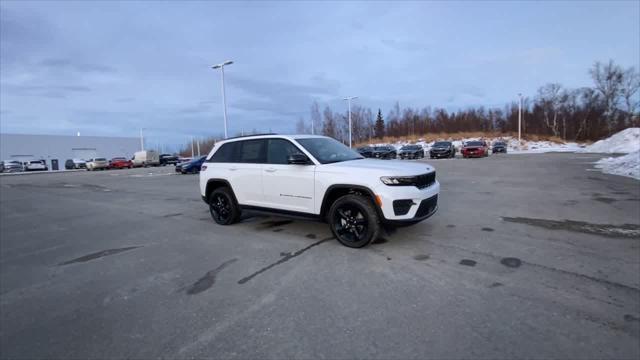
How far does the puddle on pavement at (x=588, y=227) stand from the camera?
594 cm

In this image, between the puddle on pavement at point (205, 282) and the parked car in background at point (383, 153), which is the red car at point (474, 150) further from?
the puddle on pavement at point (205, 282)

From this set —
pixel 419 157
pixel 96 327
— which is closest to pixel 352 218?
pixel 96 327

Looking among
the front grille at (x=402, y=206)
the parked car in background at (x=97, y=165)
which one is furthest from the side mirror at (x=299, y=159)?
the parked car in background at (x=97, y=165)

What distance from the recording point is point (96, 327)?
3.40 metres

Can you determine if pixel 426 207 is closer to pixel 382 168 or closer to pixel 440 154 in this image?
pixel 382 168

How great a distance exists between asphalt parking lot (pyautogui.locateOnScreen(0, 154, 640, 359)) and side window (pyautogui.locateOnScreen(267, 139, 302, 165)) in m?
1.45

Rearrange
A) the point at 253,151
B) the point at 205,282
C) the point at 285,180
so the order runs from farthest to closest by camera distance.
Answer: the point at 253,151 < the point at 285,180 < the point at 205,282

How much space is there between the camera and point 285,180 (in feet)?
20.3

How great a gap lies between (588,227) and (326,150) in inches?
204

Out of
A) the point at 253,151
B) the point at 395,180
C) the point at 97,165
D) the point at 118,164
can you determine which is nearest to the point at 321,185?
the point at 395,180

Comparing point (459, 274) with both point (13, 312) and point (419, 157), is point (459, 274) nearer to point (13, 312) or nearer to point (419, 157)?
point (13, 312)

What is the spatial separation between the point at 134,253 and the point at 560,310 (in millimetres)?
6123

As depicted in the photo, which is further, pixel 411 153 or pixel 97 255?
pixel 411 153

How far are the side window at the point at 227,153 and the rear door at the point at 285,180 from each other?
1046 millimetres
